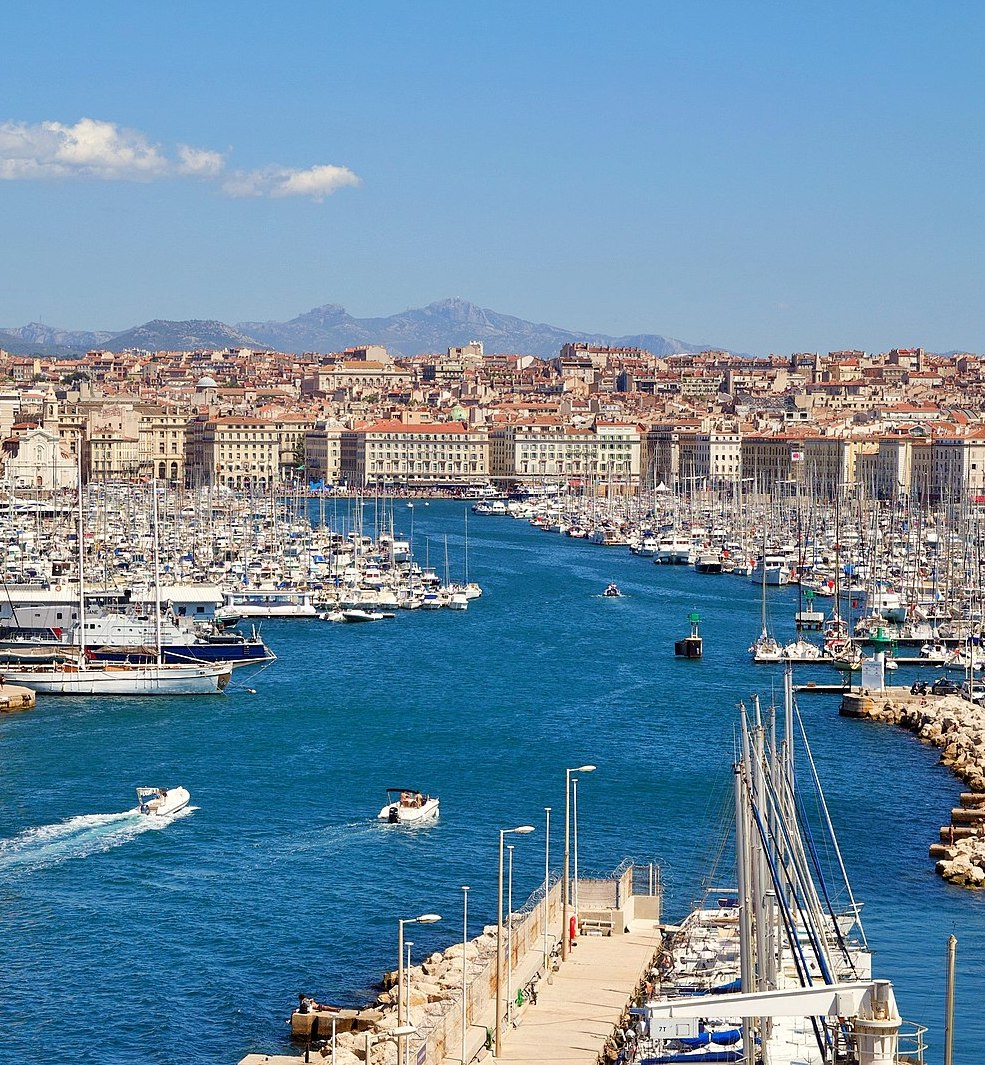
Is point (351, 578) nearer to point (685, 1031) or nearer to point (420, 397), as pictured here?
point (685, 1031)

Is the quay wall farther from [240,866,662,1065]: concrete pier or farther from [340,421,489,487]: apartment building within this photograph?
[340,421,489,487]: apartment building

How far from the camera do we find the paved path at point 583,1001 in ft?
31.1

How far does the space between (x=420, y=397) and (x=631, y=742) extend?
79.9 m

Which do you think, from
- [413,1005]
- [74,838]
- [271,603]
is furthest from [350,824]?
[271,603]

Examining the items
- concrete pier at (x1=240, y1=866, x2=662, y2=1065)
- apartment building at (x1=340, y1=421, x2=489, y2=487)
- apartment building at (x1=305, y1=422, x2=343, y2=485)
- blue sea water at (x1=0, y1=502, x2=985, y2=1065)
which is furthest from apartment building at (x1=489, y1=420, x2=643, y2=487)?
concrete pier at (x1=240, y1=866, x2=662, y2=1065)

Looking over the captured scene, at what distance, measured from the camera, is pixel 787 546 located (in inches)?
1652

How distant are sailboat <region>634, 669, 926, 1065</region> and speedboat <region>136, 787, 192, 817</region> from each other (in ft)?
16.2

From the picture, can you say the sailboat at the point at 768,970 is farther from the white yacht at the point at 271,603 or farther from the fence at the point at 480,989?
the white yacht at the point at 271,603

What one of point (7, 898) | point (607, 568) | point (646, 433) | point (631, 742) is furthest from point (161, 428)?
point (7, 898)

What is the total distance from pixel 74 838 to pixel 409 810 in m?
2.51

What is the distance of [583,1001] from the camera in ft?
33.6

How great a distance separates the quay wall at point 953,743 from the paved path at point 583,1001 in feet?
10.2

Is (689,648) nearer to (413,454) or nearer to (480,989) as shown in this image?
(480,989)

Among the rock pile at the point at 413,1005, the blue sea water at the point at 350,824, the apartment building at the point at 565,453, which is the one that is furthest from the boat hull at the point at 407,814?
the apartment building at the point at 565,453
